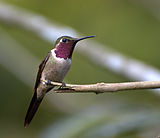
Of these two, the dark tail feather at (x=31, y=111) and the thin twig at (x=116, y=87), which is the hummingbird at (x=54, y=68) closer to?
the dark tail feather at (x=31, y=111)

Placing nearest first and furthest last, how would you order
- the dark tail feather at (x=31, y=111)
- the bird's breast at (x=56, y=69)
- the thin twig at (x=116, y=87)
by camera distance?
the thin twig at (x=116, y=87), the dark tail feather at (x=31, y=111), the bird's breast at (x=56, y=69)

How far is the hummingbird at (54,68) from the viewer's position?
2705mm

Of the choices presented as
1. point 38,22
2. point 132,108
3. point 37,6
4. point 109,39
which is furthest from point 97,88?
point 37,6

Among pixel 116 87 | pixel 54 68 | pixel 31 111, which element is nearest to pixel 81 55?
pixel 54 68

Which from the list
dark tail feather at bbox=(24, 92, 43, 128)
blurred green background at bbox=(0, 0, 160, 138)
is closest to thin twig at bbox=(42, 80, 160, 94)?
dark tail feather at bbox=(24, 92, 43, 128)

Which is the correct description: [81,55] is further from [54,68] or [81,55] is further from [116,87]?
[116,87]

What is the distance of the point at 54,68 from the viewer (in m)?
2.72

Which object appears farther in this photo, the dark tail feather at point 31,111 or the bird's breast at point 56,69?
the bird's breast at point 56,69

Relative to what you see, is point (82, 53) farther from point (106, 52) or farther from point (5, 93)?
point (5, 93)

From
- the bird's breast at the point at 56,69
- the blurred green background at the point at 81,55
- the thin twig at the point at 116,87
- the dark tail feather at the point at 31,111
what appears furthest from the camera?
the blurred green background at the point at 81,55

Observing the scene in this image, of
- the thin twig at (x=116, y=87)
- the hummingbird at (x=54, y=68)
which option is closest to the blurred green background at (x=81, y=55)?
the hummingbird at (x=54, y=68)

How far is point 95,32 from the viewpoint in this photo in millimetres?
5887

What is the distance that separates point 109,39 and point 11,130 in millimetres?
2183

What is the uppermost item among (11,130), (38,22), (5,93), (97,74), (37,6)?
(37,6)
